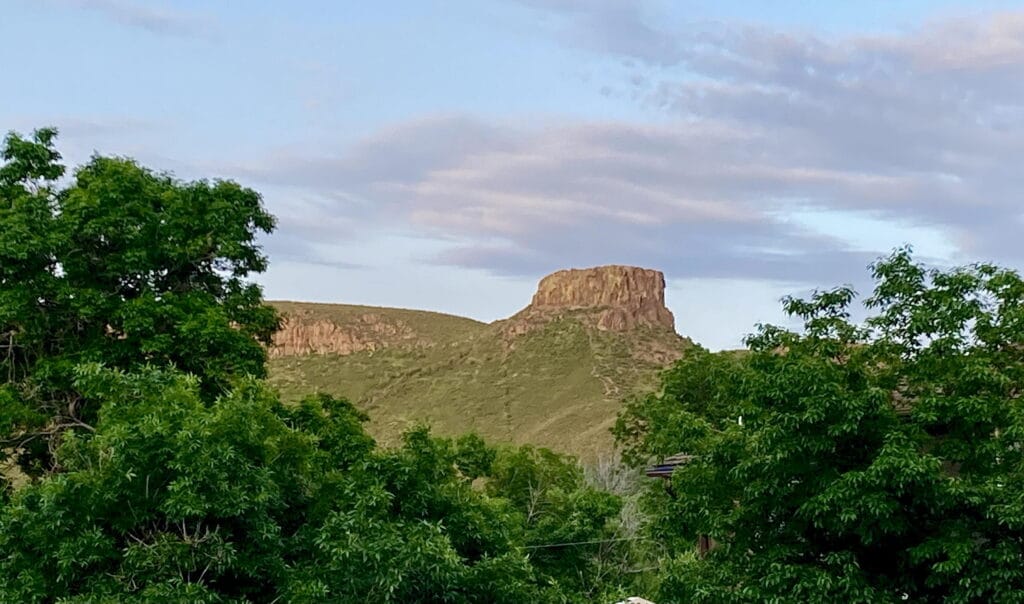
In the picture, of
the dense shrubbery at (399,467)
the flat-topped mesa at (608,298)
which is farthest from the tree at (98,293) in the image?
the flat-topped mesa at (608,298)

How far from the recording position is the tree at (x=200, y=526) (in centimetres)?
2264

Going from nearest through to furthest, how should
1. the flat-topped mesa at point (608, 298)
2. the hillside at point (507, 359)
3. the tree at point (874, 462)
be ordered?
the tree at point (874, 462) → the hillside at point (507, 359) → the flat-topped mesa at point (608, 298)

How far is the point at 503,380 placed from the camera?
95.2m

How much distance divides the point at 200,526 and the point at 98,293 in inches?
322

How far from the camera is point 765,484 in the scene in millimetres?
23172

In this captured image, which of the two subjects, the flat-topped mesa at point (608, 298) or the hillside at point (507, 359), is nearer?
the hillside at point (507, 359)

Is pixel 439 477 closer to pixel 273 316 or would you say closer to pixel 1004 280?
pixel 273 316

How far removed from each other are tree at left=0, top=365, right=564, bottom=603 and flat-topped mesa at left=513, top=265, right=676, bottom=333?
80.7 meters

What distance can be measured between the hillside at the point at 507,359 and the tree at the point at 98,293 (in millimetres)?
47237

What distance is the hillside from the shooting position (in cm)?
8619

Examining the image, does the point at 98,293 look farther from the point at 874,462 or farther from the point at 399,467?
the point at 874,462

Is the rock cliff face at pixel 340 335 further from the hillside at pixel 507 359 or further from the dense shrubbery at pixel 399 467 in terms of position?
the dense shrubbery at pixel 399 467

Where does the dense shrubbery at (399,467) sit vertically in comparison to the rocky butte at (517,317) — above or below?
below

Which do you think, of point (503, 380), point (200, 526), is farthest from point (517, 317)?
point (200, 526)
